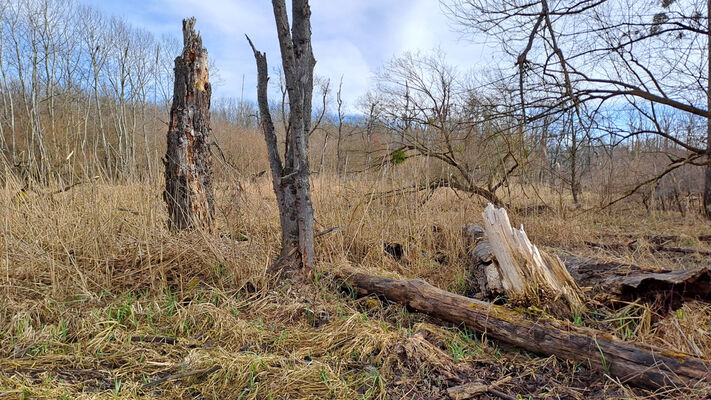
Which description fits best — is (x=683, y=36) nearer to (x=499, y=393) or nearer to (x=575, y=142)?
(x=575, y=142)

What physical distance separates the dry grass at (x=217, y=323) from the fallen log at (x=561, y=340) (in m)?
0.07

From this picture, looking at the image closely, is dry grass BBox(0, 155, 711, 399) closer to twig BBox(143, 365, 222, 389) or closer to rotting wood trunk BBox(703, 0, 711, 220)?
twig BBox(143, 365, 222, 389)

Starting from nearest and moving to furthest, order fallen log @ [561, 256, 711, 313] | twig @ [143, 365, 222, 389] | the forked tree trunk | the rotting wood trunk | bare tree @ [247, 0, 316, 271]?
twig @ [143, 365, 222, 389], fallen log @ [561, 256, 711, 313], bare tree @ [247, 0, 316, 271], the forked tree trunk, the rotting wood trunk

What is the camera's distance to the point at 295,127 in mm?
2816

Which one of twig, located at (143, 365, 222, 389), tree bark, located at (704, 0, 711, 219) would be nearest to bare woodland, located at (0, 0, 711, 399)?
twig, located at (143, 365, 222, 389)

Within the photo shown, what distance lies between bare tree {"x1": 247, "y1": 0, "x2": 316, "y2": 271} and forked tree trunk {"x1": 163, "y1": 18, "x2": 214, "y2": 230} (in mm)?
1038

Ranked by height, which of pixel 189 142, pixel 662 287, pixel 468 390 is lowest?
→ pixel 468 390

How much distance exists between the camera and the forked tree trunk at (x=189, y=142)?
3699 millimetres

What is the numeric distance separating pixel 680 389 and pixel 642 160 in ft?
29.8

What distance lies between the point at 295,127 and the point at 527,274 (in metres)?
1.83

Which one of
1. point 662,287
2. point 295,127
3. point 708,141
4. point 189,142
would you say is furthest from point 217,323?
point 708,141

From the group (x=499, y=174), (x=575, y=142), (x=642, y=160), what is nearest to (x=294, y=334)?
(x=499, y=174)

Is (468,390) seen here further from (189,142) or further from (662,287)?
(189,142)

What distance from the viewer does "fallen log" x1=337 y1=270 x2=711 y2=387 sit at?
1.78 m
